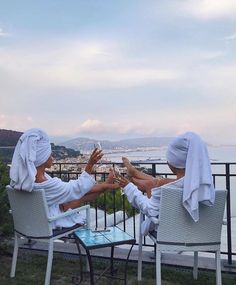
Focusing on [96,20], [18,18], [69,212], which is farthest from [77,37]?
[69,212]

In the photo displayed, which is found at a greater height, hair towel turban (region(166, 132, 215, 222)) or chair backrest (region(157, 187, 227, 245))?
hair towel turban (region(166, 132, 215, 222))

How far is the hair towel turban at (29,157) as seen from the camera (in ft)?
10.6

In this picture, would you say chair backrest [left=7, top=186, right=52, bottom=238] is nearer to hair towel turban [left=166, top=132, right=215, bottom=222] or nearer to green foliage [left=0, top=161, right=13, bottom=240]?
green foliage [left=0, top=161, right=13, bottom=240]

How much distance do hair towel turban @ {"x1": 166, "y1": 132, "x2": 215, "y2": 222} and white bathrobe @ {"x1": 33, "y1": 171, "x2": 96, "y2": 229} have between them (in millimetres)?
1024

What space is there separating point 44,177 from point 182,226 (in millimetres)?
1254

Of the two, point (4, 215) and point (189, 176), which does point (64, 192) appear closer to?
point (4, 215)

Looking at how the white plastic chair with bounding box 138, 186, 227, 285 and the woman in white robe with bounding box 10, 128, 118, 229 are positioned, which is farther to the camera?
the woman in white robe with bounding box 10, 128, 118, 229

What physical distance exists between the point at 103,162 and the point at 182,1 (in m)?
4.71

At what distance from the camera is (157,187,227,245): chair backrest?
9.29 feet

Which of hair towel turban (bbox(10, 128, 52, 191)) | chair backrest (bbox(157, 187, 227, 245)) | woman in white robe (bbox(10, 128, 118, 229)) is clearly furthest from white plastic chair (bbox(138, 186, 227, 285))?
hair towel turban (bbox(10, 128, 52, 191))

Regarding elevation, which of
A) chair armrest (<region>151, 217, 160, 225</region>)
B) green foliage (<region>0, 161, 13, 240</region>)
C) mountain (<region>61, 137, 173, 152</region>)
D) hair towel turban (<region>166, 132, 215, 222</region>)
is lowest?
green foliage (<region>0, 161, 13, 240</region>)

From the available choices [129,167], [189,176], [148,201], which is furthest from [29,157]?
[189,176]

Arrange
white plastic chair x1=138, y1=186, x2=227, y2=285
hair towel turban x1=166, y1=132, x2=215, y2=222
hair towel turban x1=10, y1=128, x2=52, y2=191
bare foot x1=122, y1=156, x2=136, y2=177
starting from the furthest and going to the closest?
bare foot x1=122, y1=156, x2=136, y2=177 < hair towel turban x1=10, y1=128, x2=52, y2=191 < white plastic chair x1=138, y1=186, x2=227, y2=285 < hair towel turban x1=166, y1=132, x2=215, y2=222

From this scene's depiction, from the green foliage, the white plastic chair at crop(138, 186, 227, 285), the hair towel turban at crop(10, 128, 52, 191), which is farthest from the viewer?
the green foliage
